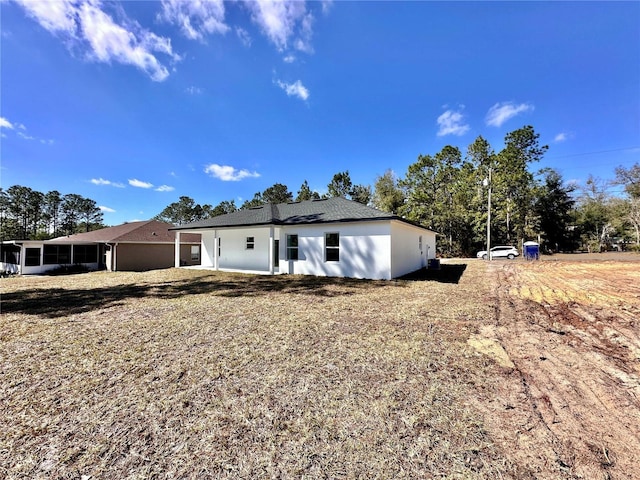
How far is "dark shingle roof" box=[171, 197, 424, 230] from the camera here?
11539mm

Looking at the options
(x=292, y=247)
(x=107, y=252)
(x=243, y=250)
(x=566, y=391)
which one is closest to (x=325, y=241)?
(x=292, y=247)

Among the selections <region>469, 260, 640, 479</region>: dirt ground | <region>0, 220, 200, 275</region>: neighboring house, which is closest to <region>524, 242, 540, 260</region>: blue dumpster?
<region>469, 260, 640, 479</region>: dirt ground

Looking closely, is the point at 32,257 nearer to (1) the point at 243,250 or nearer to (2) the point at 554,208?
(1) the point at 243,250

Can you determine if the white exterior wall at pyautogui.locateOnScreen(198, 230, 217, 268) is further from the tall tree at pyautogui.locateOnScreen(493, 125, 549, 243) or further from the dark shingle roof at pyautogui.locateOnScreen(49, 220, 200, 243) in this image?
the tall tree at pyautogui.locateOnScreen(493, 125, 549, 243)

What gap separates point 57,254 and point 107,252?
10.0ft

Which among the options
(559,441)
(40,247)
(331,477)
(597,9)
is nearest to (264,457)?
(331,477)

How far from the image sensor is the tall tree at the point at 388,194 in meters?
32.5

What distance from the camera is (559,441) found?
86.0 inches

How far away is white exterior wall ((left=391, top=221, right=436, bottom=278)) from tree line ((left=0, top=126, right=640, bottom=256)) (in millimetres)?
12249

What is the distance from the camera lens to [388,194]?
1320 inches

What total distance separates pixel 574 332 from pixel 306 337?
16.2 feet

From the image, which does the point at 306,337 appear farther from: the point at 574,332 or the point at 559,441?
the point at 574,332

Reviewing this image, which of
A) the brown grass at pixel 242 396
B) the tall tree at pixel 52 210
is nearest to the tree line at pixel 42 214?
the tall tree at pixel 52 210

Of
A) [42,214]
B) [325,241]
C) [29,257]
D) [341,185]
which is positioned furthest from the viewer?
[42,214]
